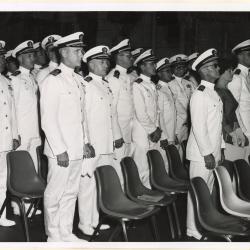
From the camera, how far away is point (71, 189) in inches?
147

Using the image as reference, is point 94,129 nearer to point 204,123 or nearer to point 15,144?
point 15,144

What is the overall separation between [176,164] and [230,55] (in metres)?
3.17

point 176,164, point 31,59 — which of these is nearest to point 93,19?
point 31,59

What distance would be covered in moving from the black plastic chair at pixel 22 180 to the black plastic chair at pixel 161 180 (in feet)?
3.10

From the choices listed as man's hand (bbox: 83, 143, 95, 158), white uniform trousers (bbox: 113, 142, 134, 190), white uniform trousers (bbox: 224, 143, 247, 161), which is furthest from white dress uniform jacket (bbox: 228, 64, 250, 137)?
man's hand (bbox: 83, 143, 95, 158)

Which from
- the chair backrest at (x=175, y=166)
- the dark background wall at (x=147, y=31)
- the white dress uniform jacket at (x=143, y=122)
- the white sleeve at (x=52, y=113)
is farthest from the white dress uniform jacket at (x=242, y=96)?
the dark background wall at (x=147, y=31)

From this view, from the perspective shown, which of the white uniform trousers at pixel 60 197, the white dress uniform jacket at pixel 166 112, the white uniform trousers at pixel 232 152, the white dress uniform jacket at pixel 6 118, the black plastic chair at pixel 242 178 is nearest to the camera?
the white uniform trousers at pixel 60 197

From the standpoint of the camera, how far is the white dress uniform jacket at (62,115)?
3537mm

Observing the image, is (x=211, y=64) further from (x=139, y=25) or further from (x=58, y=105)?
(x=139, y=25)

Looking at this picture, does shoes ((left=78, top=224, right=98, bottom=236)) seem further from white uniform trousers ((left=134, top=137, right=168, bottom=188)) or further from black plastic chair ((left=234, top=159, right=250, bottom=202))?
black plastic chair ((left=234, top=159, right=250, bottom=202))

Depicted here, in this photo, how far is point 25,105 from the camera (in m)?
4.77

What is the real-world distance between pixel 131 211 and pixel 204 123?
1038mm

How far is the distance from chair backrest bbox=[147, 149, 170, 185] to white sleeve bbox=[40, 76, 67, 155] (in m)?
0.87

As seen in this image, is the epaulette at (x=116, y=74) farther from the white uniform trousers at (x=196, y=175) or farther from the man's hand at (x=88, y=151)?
the white uniform trousers at (x=196, y=175)
